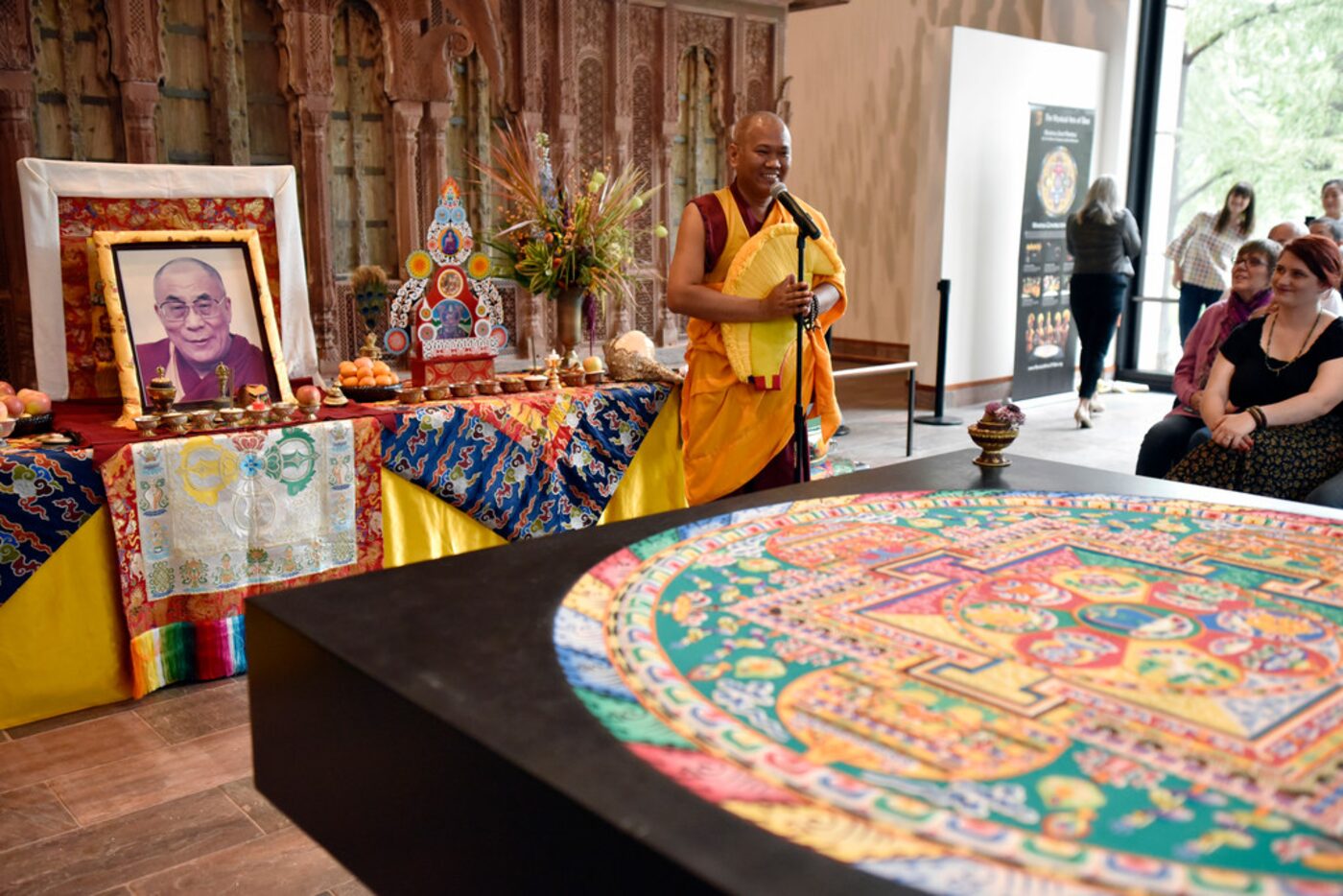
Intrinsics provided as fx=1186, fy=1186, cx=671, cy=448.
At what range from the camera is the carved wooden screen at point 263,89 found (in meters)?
5.15

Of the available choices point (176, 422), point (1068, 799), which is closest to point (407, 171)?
point (176, 422)

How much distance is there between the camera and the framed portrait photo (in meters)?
3.09

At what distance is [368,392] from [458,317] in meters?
0.38

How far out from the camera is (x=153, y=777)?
8.29ft

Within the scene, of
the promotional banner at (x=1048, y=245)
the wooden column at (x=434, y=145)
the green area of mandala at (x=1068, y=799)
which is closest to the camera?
the green area of mandala at (x=1068, y=799)

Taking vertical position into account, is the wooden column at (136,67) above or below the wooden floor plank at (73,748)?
above

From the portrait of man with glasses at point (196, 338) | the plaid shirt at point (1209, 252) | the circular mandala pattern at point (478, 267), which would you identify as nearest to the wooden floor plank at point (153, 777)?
the portrait of man with glasses at point (196, 338)

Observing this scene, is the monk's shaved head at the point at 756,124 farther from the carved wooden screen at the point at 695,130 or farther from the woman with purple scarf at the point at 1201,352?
the carved wooden screen at the point at 695,130

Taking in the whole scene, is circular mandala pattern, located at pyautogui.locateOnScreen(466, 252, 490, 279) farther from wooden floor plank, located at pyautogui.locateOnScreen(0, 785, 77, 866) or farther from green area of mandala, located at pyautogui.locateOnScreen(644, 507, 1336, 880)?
green area of mandala, located at pyautogui.locateOnScreen(644, 507, 1336, 880)

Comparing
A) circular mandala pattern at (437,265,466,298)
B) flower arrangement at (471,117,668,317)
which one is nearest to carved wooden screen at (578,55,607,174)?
flower arrangement at (471,117,668,317)

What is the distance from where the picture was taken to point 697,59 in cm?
689

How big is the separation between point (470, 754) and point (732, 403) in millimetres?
2473

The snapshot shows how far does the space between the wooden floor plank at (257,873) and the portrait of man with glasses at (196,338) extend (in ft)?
4.63

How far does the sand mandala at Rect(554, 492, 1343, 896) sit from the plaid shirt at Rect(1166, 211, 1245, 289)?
6.19 meters
